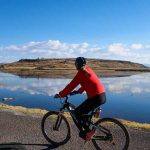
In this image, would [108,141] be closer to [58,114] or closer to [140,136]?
[58,114]

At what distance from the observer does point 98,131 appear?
9133 mm

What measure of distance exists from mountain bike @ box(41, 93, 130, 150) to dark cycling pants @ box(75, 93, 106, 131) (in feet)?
0.46

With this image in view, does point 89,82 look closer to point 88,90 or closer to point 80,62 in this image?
point 88,90

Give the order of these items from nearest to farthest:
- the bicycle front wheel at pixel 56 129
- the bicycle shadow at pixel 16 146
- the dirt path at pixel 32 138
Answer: the bicycle shadow at pixel 16 146 < the dirt path at pixel 32 138 < the bicycle front wheel at pixel 56 129

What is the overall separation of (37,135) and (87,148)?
2.14 m

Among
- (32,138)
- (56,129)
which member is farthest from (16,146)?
(56,129)

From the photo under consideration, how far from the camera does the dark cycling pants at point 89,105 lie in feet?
29.1

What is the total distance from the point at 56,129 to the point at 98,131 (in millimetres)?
1637

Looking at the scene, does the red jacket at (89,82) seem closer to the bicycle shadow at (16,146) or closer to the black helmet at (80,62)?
the black helmet at (80,62)

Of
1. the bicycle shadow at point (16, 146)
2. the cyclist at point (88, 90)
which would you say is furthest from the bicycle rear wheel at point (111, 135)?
the bicycle shadow at point (16, 146)

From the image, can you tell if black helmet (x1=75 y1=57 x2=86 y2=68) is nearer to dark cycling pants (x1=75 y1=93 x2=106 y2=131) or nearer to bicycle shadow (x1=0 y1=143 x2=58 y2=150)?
dark cycling pants (x1=75 y1=93 x2=106 y2=131)

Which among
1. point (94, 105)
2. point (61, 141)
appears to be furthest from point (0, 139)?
point (94, 105)

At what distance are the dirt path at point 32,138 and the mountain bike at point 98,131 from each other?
301mm

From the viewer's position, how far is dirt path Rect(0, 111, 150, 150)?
9.91m
